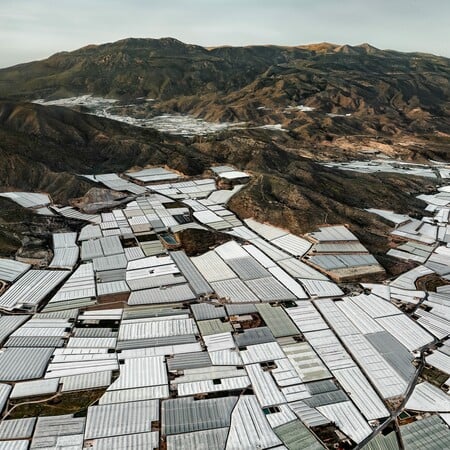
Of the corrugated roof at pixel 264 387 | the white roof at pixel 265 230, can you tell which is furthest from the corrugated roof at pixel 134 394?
the white roof at pixel 265 230

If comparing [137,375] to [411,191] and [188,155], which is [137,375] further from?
[411,191]

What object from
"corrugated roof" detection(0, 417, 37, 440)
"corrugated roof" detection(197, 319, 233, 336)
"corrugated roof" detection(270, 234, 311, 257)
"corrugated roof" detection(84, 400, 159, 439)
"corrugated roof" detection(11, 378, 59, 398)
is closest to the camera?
"corrugated roof" detection(0, 417, 37, 440)

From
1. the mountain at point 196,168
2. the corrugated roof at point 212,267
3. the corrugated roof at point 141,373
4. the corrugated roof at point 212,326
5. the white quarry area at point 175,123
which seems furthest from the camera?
the white quarry area at point 175,123

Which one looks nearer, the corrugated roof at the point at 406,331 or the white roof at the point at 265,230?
the corrugated roof at the point at 406,331

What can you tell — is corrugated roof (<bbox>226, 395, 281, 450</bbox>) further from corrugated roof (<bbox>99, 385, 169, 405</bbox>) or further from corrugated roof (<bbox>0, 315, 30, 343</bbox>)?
corrugated roof (<bbox>0, 315, 30, 343</bbox>)

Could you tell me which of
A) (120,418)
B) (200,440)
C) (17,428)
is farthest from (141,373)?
(17,428)

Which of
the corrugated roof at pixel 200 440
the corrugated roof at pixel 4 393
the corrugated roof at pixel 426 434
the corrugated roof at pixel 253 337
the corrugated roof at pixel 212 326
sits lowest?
the corrugated roof at pixel 426 434

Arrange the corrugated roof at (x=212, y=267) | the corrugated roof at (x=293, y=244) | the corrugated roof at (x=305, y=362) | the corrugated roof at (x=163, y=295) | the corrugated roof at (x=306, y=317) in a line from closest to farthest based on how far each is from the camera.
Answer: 1. the corrugated roof at (x=305, y=362)
2. the corrugated roof at (x=306, y=317)
3. the corrugated roof at (x=163, y=295)
4. the corrugated roof at (x=212, y=267)
5. the corrugated roof at (x=293, y=244)

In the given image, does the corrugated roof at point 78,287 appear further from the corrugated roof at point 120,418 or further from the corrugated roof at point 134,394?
the corrugated roof at point 120,418

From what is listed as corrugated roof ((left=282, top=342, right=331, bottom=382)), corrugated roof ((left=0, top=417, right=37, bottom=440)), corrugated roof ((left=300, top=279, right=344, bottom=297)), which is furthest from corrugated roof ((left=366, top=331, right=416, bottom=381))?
corrugated roof ((left=0, top=417, right=37, bottom=440))

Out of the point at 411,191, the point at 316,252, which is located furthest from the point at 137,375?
the point at 411,191

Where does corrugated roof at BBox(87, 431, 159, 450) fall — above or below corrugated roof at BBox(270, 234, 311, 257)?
below

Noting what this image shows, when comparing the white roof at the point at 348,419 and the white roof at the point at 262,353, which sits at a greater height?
the white roof at the point at 262,353
